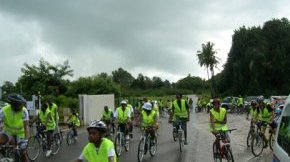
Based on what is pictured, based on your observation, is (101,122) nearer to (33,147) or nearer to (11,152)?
(11,152)

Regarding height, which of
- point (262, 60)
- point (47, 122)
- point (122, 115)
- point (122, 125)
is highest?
point (262, 60)

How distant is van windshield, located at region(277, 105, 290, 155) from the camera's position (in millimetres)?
5893

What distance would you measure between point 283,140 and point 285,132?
0.12 m

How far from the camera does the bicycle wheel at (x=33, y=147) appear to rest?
1580 cm

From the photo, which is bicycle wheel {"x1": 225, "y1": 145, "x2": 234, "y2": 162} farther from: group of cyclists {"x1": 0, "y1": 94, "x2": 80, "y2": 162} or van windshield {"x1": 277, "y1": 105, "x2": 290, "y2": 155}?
van windshield {"x1": 277, "y1": 105, "x2": 290, "y2": 155}

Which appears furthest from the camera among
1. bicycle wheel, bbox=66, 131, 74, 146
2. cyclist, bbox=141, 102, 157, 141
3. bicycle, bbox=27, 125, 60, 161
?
bicycle wheel, bbox=66, 131, 74, 146

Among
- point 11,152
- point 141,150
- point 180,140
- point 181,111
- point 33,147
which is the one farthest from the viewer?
point 181,111

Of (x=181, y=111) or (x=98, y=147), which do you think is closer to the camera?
(x=98, y=147)

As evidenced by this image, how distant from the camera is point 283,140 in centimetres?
616

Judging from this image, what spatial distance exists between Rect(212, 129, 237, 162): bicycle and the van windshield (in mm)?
6089

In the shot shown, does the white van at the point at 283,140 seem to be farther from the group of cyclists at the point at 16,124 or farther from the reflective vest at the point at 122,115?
the reflective vest at the point at 122,115

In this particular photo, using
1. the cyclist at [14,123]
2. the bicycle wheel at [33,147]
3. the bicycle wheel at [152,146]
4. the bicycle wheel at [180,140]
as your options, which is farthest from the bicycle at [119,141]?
the cyclist at [14,123]

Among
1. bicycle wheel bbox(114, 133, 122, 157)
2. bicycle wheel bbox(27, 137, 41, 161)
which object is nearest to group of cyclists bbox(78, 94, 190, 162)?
bicycle wheel bbox(114, 133, 122, 157)

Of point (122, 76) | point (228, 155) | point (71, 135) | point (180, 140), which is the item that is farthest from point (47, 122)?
point (122, 76)
